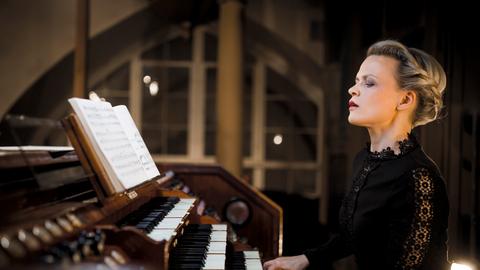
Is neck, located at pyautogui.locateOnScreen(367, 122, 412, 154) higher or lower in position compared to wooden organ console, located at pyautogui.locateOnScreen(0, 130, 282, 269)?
higher

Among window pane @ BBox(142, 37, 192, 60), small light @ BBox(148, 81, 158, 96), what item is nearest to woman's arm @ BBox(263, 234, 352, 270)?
small light @ BBox(148, 81, 158, 96)

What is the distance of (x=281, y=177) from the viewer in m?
9.23

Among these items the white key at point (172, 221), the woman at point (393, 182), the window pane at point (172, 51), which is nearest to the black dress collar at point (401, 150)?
the woman at point (393, 182)

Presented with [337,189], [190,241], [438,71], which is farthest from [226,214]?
[337,189]

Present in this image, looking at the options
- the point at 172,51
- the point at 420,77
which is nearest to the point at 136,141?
the point at 420,77

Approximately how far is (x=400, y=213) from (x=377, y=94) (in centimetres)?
50

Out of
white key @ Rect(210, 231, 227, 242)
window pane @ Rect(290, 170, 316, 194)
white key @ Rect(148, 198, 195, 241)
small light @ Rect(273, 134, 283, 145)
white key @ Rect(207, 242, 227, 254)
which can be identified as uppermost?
small light @ Rect(273, 134, 283, 145)

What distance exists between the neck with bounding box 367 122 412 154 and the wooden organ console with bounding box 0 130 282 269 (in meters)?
0.76

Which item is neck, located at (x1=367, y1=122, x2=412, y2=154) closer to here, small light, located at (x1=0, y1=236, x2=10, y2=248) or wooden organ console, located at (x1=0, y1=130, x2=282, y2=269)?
wooden organ console, located at (x1=0, y1=130, x2=282, y2=269)

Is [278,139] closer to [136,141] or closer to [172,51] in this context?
[172,51]

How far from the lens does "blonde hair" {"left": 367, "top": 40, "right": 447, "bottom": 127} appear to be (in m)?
2.08

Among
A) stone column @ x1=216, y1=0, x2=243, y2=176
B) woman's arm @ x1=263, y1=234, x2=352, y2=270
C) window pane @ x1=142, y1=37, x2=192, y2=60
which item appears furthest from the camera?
window pane @ x1=142, y1=37, x2=192, y2=60

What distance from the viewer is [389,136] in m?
2.09

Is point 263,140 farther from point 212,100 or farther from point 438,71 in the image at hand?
point 438,71
